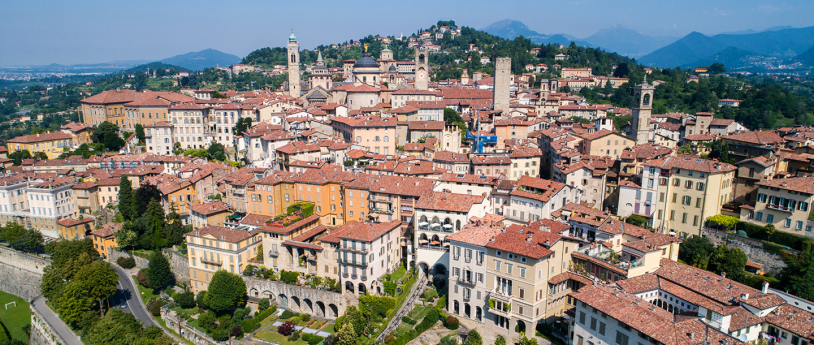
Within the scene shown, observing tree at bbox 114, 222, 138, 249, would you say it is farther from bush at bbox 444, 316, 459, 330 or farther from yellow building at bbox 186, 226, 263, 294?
bush at bbox 444, 316, 459, 330

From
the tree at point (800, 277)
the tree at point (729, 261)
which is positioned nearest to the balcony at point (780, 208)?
the tree at point (800, 277)

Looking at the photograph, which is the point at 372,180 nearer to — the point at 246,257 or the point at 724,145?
the point at 246,257

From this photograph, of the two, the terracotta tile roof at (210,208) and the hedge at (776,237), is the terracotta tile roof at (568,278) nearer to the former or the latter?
the hedge at (776,237)

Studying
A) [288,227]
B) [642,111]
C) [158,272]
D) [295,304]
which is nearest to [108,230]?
[158,272]

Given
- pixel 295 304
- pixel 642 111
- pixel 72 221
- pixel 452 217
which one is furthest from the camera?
pixel 72 221

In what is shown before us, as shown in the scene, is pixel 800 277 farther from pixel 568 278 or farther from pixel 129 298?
pixel 129 298

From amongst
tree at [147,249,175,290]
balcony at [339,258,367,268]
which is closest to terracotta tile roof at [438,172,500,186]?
balcony at [339,258,367,268]
